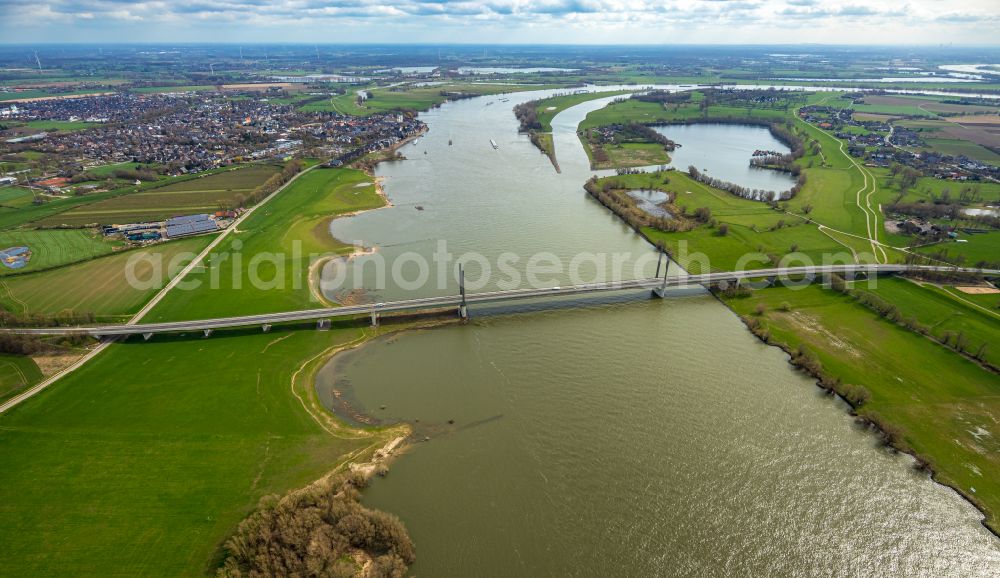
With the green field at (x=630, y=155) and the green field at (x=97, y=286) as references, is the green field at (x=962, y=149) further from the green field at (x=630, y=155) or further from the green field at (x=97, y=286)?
the green field at (x=97, y=286)

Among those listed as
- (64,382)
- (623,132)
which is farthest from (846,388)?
(623,132)

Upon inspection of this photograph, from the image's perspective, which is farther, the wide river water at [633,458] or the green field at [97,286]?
the green field at [97,286]

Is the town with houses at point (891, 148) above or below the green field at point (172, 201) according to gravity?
above

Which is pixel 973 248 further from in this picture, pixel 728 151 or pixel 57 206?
pixel 57 206

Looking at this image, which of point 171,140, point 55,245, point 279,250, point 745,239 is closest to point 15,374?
point 279,250

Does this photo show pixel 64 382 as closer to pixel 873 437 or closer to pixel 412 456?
pixel 412 456

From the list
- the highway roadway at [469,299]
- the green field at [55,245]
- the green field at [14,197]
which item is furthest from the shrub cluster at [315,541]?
the green field at [14,197]

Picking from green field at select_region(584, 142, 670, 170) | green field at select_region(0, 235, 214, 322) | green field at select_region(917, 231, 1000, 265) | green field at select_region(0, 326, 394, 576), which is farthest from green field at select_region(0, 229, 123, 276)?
green field at select_region(917, 231, 1000, 265)
